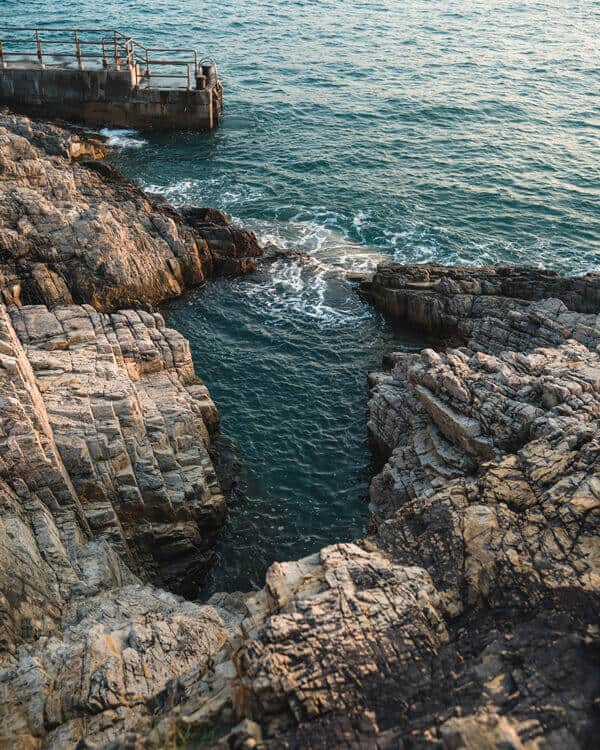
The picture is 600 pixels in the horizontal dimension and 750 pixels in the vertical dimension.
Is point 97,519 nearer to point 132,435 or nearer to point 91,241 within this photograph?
point 132,435

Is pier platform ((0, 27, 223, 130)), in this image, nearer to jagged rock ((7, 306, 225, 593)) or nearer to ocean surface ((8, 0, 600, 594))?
ocean surface ((8, 0, 600, 594))

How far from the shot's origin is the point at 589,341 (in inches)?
1120

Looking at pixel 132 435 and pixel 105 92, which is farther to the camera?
pixel 105 92

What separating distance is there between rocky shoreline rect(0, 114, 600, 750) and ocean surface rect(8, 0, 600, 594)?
2410 millimetres

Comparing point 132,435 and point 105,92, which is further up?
point 105,92

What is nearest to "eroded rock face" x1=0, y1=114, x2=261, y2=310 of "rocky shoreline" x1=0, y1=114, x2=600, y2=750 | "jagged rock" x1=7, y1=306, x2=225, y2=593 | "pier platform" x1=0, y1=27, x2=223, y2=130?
"rocky shoreline" x1=0, y1=114, x2=600, y2=750

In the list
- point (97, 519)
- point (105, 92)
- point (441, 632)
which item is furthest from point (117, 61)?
point (441, 632)

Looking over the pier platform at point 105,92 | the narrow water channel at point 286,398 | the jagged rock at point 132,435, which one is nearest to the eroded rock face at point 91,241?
the narrow water channel at point 286,398

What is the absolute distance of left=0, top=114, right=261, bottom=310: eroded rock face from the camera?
33.3 metres

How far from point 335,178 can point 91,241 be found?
76.8 ft

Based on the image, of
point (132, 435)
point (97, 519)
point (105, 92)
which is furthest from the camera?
point (105, 92)

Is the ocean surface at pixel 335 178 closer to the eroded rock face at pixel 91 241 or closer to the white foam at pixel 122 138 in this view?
the white foam at pixel 122 138

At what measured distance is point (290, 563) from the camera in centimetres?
1541

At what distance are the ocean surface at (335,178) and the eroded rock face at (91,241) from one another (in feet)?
7.07
